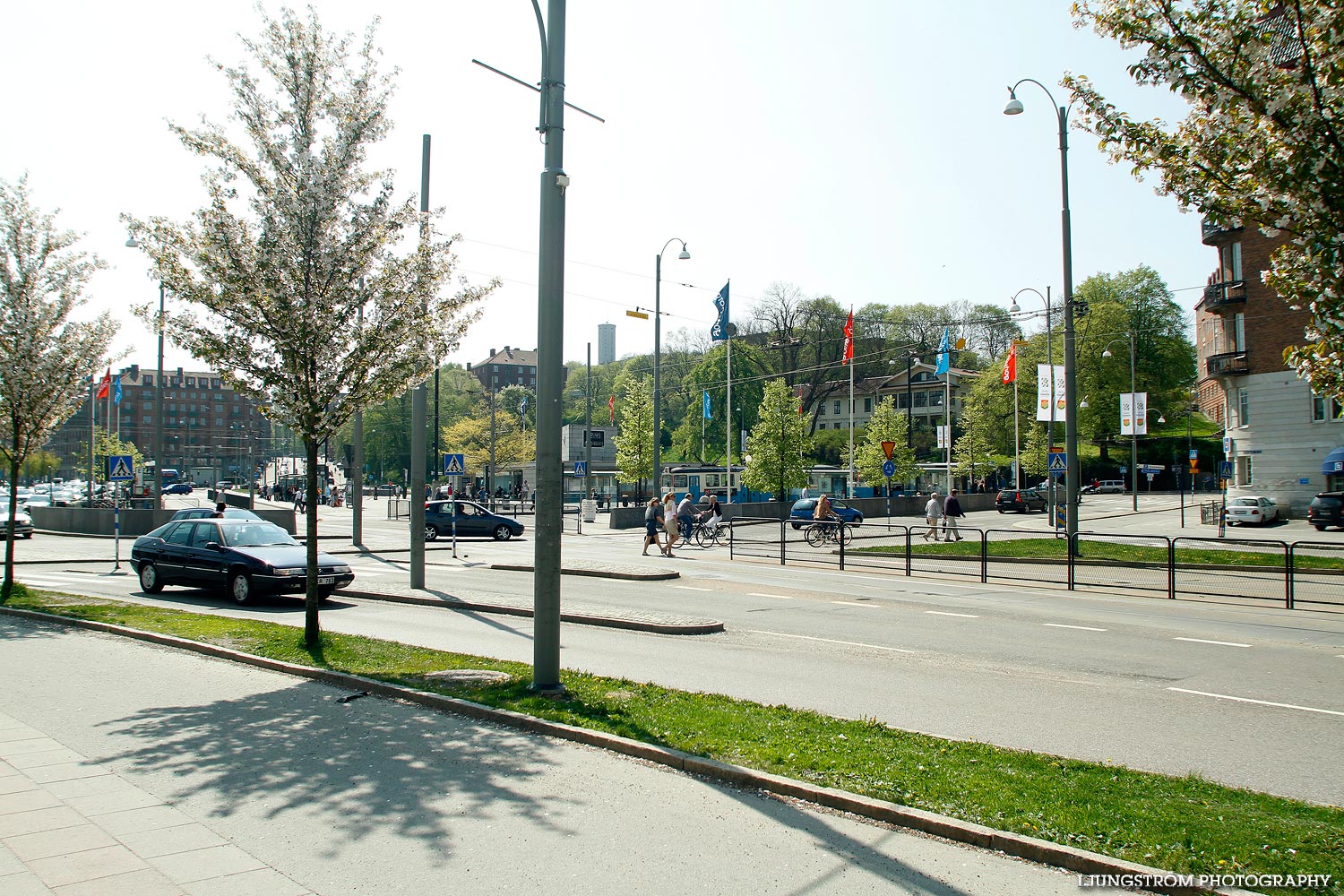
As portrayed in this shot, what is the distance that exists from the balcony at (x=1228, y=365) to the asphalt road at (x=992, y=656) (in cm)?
3798

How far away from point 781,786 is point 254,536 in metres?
14.5

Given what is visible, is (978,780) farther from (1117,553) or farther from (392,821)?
(1117,553)

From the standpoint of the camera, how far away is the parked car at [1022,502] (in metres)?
57.1

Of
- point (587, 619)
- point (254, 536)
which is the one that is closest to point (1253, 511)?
point (587, 619)

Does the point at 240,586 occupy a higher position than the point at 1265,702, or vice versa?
the point at 240,586

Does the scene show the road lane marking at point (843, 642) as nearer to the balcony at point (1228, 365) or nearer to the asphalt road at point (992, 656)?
the asphalt road at point (992, 656)

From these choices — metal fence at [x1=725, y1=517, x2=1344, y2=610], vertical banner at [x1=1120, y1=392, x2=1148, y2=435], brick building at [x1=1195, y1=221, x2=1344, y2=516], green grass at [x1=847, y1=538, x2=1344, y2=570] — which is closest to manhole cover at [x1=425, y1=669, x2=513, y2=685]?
metal fence at [x1=725, y1=517, x2=1344, y2=610]

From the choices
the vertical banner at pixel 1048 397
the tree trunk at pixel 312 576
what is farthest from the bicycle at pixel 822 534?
the tree trunk at pixel 312 576

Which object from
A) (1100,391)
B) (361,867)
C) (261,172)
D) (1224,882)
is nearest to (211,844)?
(361,867)

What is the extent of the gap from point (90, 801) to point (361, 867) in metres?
2.18

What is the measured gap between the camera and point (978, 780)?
550cm

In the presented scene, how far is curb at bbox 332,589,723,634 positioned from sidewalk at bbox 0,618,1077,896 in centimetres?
567

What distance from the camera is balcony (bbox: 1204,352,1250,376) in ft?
160

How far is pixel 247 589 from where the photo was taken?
16.2 metres
